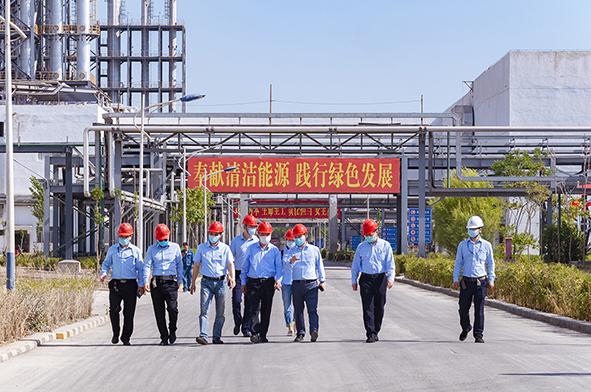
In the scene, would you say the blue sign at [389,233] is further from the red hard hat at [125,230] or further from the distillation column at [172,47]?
the distillation column at [172,47]

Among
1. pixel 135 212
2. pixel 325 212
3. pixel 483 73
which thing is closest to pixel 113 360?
pixel 135 212

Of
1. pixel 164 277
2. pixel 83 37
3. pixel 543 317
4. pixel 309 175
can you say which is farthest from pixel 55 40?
pixel 164 277

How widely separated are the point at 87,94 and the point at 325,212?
2643cm

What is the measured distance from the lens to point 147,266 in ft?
36.2

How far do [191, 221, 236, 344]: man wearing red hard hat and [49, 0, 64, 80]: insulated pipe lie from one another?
72.3 metres

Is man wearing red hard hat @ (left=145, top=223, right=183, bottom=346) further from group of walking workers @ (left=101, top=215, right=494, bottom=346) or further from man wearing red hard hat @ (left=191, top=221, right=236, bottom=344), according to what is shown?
man wearing red hard hat @ (left=191, top=221, right=236, bottom=344)

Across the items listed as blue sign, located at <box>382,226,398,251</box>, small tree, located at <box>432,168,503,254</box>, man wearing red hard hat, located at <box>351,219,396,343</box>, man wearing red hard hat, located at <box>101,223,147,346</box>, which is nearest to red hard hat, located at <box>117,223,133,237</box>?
man wearing red hard hat, located at <box>101,223,147,346</box>

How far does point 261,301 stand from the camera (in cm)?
1159

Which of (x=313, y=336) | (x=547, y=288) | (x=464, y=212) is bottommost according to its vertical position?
(x=313, y=336)

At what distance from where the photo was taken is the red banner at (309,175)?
119 ft

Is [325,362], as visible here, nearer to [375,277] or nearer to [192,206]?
[375,277]

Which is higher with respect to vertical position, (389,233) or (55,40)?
(55,40)

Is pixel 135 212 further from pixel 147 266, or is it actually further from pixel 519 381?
pixel 519 381

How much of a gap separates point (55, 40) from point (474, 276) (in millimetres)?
74980
